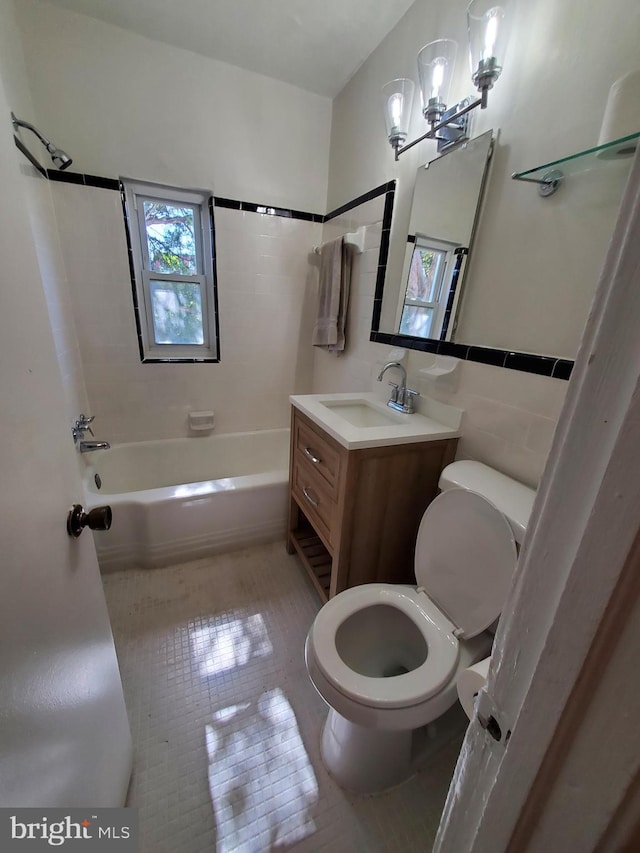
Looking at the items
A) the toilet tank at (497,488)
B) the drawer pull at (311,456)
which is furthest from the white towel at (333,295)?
the toilet tank at (497,488)

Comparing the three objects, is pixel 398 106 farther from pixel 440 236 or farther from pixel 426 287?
pixel 426 287

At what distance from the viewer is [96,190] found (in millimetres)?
1796

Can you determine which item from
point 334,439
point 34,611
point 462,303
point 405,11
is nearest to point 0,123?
point 34,611

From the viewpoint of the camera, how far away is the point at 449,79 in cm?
121

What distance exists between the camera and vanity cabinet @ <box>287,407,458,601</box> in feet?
4.00

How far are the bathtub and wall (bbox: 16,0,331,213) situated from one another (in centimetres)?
167

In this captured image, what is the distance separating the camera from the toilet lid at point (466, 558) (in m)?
0.93

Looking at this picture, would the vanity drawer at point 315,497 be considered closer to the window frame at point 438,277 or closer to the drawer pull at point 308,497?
the drawer pull at point 308,497

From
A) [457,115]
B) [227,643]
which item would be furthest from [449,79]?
[227,643]

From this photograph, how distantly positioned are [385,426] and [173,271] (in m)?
1.75

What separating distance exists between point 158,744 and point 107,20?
308cm

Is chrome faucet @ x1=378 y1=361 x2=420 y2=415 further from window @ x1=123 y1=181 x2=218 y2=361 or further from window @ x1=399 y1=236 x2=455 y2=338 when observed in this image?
window @ x1=123 y1=181 x2=218 y2=361

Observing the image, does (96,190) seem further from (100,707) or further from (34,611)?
(100,707)

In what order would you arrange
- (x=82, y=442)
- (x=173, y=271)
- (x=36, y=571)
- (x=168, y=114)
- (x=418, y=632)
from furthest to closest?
1. (x=173, y=271)
2. (x=168, y=114)
3. (x=82, y=442)
4. (x=418, y=632)
5. (x=36, y=571)
